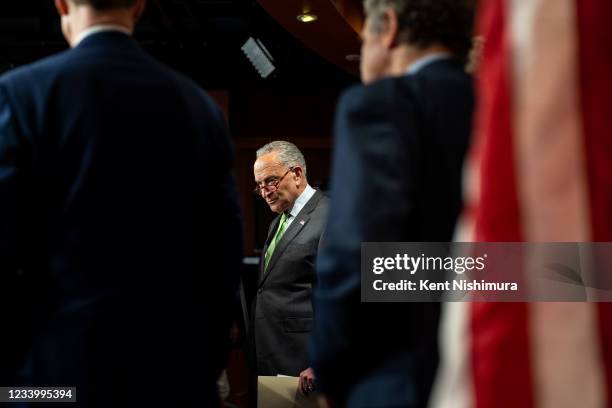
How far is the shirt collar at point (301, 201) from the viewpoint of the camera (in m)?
3.04

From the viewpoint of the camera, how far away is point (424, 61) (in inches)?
44.4

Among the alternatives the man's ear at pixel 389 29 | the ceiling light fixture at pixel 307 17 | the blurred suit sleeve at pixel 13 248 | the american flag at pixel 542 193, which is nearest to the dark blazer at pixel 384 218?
the man's ear at pixel 389 29

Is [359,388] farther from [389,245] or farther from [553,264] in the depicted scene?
[553,264]

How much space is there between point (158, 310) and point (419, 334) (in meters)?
0.48

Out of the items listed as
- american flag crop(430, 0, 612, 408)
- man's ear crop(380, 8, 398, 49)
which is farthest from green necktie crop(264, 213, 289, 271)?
→ american flag crop(430, 0, 612, 408)

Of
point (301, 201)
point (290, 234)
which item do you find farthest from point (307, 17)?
point (290, 234)

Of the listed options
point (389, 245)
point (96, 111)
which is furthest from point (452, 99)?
point (96, 111)

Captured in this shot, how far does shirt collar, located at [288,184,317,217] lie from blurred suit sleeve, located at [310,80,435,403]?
1983 mm

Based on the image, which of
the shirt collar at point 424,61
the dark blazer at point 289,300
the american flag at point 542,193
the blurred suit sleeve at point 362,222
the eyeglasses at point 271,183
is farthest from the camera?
the eyeglasses at point 271,183

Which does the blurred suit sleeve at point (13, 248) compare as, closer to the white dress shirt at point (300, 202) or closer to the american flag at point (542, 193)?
the american flag at point (542, 193)

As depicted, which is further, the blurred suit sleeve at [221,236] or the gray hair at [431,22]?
the blurred suit sleeve at [221,236]

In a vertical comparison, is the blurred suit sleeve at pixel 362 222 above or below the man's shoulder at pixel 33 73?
below

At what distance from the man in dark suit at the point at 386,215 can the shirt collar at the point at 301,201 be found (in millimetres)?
1967

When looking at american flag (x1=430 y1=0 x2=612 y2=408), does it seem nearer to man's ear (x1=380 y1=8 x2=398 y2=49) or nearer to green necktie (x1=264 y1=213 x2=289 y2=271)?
man's ear (x1=380 y1=8 x2=398 y2=49)
